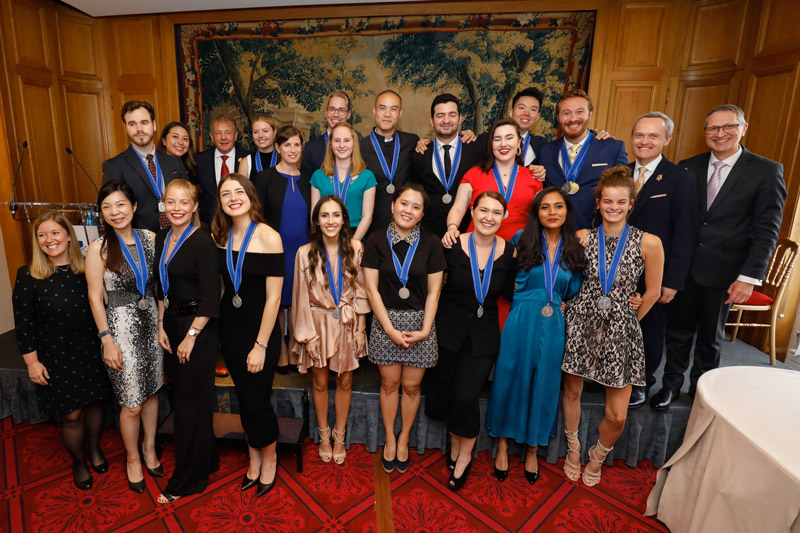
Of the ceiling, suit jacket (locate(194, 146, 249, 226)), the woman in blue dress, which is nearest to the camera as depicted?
the woman in blue dress

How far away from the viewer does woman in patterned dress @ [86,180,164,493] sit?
2.34m

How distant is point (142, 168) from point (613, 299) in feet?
11.2

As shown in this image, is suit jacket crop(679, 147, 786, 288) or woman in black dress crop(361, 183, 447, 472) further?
suit jacket crop(679, 147, 786, 288)

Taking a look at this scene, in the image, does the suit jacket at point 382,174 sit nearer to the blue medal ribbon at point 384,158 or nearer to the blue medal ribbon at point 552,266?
the blue medal ribbon at point 384,158

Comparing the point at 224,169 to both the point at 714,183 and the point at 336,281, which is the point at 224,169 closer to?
the point at 336,281

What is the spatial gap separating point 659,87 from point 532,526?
509 centimetres

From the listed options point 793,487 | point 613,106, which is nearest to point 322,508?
point 793,487

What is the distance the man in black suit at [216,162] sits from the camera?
12.2ft

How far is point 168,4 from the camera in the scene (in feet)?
16.7

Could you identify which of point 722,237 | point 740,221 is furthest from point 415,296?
point 740,221

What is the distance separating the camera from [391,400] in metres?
2.78

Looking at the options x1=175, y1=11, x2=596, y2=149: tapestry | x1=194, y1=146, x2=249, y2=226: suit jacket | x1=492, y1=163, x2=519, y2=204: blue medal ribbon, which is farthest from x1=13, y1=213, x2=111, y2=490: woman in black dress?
x1=175, y1=11, x2=596, y2=149: tapestry

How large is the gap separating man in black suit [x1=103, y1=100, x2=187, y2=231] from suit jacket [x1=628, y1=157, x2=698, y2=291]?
341 centimetres

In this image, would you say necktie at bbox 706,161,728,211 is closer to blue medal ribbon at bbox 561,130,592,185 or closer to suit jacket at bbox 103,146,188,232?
blue medal ribbon at bbox 561,130,592,185
